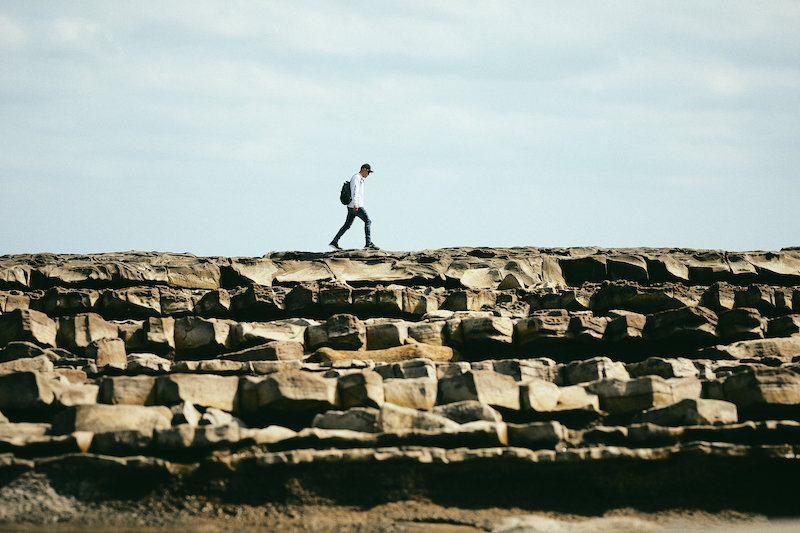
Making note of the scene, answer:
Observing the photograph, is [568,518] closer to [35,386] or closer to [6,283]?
[35,386]

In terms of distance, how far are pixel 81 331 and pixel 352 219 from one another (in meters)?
6.30

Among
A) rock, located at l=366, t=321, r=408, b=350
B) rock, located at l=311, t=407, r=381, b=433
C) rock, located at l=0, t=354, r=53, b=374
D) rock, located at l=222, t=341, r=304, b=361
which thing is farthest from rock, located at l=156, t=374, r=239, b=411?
rock, located at l=366, t=321, r=408, b=350

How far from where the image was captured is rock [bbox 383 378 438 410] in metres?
8.61

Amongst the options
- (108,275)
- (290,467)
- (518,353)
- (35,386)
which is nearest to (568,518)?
(290,467)

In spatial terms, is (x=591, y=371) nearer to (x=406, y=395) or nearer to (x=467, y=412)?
(x=467, y=412)

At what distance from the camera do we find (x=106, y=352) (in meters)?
10.5

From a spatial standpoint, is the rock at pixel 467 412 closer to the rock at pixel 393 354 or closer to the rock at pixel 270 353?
the rock at pixel 393 354

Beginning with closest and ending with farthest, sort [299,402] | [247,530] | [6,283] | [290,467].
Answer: [247,530] → [290,467] → [299,402] → [6,283]

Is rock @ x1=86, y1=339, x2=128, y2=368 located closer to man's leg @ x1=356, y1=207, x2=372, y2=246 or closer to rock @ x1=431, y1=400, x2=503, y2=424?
rock @ x1=431, y1=400, x2=503, y2=424

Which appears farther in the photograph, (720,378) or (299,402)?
(720,378)

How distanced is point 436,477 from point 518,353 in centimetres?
361

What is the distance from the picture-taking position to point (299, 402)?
27.5 ft

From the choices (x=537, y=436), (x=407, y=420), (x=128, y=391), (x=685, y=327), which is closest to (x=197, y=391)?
(x=128, y=391)

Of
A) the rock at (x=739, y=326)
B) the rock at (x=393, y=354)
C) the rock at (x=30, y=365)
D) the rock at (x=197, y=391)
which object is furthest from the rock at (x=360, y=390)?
the rock at (x=739, y=326)
